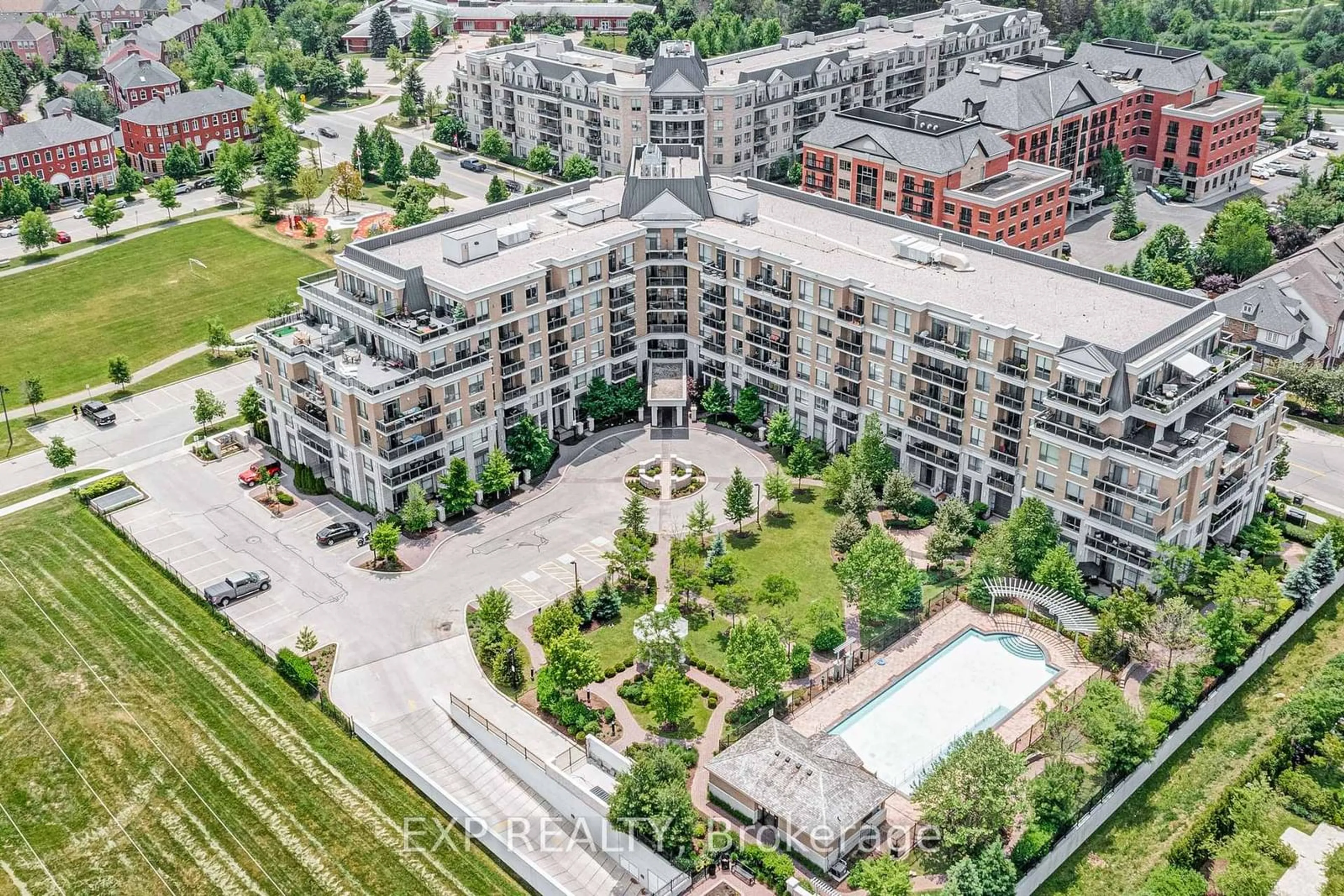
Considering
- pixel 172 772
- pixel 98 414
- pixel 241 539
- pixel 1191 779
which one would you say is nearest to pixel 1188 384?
pixel 1191 779

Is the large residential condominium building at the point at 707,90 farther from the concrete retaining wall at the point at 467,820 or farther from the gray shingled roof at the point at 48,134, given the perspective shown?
the concrete retaining wall at the point at 467,820

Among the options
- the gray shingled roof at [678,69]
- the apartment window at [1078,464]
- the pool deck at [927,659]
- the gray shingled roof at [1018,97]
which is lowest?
the pool deck at [927,659]

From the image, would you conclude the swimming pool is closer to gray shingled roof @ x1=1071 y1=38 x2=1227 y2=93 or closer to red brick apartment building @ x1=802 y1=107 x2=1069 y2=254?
red brick apartment building @ x1=802 y1=107 x2=1069 y2=254

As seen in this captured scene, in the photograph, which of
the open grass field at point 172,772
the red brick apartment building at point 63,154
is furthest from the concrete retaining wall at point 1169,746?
the red brick apartment building at point 63,154

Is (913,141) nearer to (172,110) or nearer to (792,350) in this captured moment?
(792,350)

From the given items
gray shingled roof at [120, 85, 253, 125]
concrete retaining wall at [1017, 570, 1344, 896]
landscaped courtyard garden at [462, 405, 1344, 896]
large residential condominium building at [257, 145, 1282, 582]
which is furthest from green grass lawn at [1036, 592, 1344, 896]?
gray shingled roof at [120, 85, 253, 125]

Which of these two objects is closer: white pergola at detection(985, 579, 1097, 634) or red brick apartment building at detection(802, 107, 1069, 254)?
white pergola at detection(985, 579, 1097, 634)
